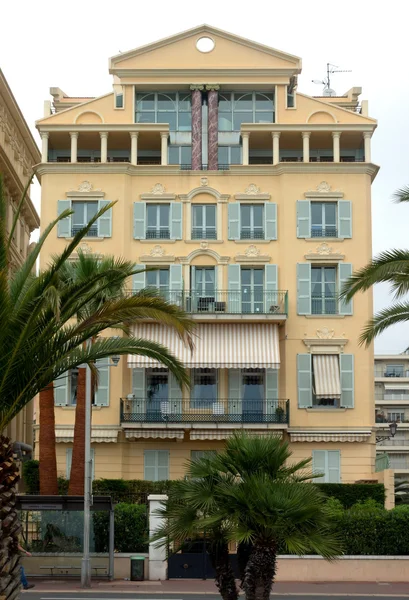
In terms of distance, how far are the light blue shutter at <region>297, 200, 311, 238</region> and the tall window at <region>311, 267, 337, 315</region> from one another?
158cm

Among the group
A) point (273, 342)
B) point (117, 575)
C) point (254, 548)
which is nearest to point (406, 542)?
point (117, 575)

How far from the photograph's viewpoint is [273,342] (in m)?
43.6

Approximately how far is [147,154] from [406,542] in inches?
883

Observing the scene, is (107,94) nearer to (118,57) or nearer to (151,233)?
(118,57)

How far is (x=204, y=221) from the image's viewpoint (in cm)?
4594

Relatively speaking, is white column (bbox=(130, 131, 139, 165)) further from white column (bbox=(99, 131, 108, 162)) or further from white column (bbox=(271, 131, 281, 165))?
white column (bbox=(271, 131, 281, 165))

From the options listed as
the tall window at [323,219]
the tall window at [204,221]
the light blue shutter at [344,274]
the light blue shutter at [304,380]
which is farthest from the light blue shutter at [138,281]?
the light blue shutter at [344,274]

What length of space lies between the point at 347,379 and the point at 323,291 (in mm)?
3943

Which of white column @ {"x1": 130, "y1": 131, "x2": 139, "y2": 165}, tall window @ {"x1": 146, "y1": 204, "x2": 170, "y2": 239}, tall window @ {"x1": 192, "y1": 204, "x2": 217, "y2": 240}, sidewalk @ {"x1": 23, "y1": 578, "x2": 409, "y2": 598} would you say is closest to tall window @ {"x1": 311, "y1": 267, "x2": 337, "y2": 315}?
tall window @ {"x1": 192, "y1": 204, "x2": 217, "y2": 240}

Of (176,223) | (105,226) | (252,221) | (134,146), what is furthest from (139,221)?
(252,221)

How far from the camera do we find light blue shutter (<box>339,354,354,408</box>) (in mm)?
43938

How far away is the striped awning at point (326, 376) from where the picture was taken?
4338 centimetres

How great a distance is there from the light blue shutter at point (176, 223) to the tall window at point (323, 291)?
6.05 metres

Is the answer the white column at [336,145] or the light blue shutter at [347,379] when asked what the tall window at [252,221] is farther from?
the light blue shutter at [347,379]
